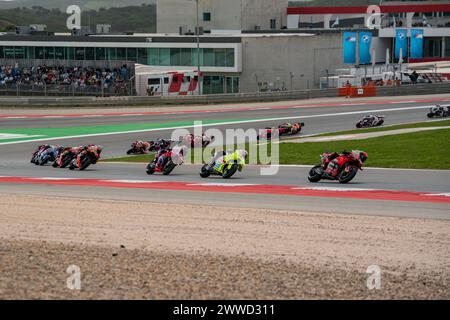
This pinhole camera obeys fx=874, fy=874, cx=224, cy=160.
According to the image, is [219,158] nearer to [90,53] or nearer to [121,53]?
[121,53]

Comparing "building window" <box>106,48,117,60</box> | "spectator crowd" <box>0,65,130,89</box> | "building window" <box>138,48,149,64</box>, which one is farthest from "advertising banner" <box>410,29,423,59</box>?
"spectator crowd" <box>0,65,130,89</box>

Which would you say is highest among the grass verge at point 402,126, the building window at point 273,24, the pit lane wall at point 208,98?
the building window at point 273,24

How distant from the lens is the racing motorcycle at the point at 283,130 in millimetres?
38550

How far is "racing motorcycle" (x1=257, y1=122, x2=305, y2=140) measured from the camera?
38550 millimetres

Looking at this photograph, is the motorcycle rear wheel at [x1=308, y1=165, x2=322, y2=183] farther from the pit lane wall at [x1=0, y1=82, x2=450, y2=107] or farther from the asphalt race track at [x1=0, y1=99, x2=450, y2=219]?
the pit lane wall at [x1=0, y1=82, x2=450, y2=107]

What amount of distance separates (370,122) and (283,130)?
566cm

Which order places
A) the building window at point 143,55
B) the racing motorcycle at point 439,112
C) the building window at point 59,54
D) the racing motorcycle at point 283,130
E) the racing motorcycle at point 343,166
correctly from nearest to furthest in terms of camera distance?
the racing motorcycle at point 343,166
the racing motorcycle at point 283,130
the racing motorcycle at point 439,112
the building window at point 143,55
the building window at point 59,54

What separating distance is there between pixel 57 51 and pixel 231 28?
20274mm

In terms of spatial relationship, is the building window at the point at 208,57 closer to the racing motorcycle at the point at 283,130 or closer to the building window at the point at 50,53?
the building window at the point at 50,53

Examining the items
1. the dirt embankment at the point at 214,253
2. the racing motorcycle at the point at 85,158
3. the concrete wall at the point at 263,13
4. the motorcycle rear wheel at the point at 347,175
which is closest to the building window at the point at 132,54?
the concrete wall at the point at 263,13

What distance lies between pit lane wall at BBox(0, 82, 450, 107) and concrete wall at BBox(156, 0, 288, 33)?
3145 cm

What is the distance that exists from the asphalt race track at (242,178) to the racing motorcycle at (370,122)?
2.11 ft

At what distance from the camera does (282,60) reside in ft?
229
